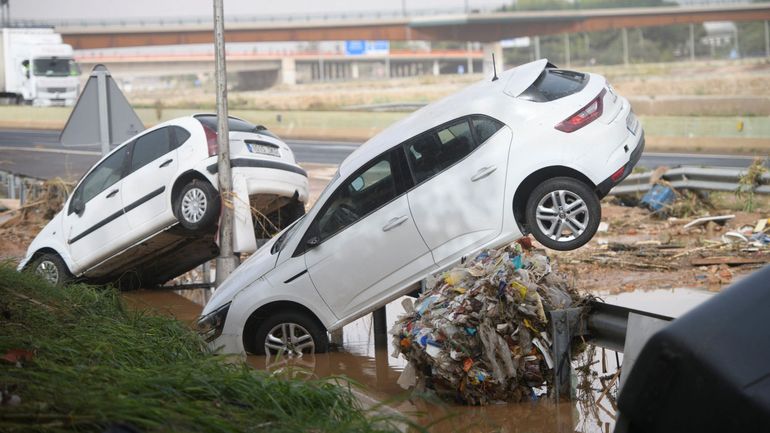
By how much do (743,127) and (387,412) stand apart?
29.9m

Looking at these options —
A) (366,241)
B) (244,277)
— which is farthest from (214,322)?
(366,241)

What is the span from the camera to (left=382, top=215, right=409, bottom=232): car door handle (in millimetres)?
9328

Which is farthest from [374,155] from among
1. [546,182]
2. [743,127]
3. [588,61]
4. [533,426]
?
[588,61]

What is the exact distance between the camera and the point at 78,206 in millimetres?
13867

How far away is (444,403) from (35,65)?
44.5 m

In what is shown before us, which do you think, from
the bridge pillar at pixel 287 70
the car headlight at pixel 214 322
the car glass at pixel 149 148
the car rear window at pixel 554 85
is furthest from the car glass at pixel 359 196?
the bridge pillar at pixel 287 70

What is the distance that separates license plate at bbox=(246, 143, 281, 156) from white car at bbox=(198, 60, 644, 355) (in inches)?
116

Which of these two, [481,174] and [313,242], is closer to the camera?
[481,174]

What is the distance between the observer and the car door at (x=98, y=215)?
43.6 feet

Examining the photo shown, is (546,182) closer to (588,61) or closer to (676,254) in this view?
(676,254)

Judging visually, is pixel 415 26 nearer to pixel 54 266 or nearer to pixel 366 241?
pixel 54 266

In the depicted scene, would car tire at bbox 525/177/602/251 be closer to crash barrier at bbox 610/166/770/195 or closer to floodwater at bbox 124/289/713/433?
floodwater at bbox 124/289/713/433

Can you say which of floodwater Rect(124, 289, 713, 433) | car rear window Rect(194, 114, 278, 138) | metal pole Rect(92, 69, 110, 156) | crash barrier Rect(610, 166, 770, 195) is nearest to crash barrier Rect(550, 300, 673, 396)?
floodwater Rect(124, 289, 713, 433)

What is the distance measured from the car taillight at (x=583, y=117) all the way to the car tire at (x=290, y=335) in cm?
276
